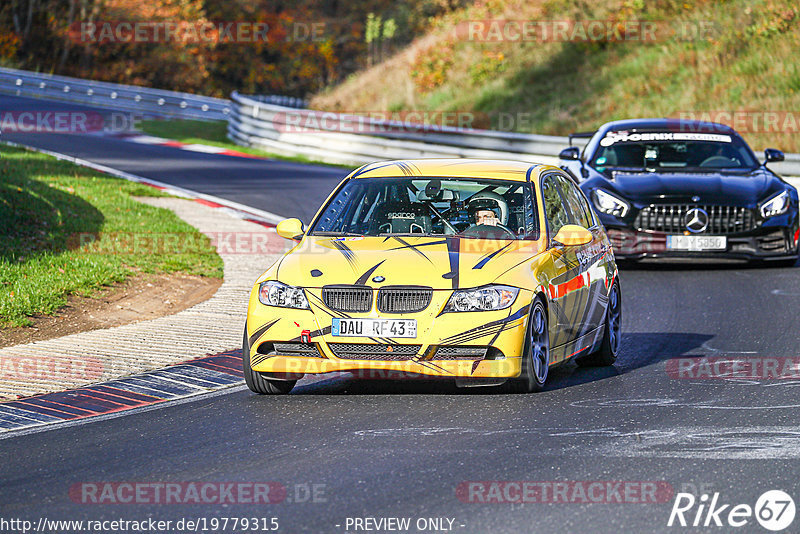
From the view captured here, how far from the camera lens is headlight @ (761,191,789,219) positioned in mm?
15070

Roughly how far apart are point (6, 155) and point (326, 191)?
17.9 ft

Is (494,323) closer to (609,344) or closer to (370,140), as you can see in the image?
(609,344)

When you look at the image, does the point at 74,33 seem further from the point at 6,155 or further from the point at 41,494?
the point at 41,494

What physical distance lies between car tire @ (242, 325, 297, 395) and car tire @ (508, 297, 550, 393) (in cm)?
148

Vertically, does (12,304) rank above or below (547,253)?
below

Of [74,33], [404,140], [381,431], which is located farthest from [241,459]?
[74,33]

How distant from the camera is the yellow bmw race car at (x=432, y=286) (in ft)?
26.6

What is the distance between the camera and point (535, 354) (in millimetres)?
8430

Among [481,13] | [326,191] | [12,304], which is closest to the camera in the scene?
[12,304]

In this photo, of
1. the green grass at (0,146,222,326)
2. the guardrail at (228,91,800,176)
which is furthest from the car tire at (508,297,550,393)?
the guardrail at (228,91,800,176)

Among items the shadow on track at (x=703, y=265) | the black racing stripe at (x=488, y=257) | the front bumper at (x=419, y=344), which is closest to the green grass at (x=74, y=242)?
the front bumper at (x=419, y=344)

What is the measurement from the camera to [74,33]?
4922cm

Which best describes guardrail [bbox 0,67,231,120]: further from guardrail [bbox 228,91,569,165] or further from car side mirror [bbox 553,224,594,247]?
car side mirror [bbox 553,224,594,247]

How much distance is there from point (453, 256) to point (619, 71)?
2638 cm
